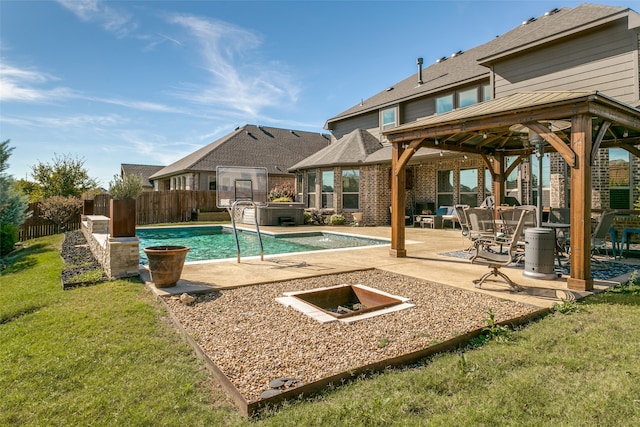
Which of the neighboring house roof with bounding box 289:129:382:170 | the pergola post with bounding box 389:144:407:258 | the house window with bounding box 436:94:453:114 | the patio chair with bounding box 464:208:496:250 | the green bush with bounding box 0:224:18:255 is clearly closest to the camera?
the patio chair with bounding box 464:208:496:250

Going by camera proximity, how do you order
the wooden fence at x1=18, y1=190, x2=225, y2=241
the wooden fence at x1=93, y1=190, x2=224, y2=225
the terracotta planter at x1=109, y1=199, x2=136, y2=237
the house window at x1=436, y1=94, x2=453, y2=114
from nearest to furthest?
the terracotta planter at x1=109, y1=199, x2=136, y2=237, the house window at x1=436, y1=94, x2=453, y2=114, the wooden fence at x1=18, y1=190, x2=225, y2=241, the wooden fence at x1=93, y1=190, x2=224, y2=225

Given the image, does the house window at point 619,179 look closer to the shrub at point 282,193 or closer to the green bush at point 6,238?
the shrub at point 282,193

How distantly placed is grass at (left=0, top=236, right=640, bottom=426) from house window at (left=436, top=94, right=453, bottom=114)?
11954 millimetres

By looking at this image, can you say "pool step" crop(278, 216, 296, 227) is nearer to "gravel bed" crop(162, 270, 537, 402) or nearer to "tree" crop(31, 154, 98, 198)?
"gravel bed" crop(162, 270, 537, 402)

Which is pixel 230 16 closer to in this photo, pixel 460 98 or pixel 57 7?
pixel 57 7

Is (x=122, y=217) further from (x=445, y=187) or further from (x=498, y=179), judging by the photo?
(x=445, y=187)

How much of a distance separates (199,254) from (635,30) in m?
12.6

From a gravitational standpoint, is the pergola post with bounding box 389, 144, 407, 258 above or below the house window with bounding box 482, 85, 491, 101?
below

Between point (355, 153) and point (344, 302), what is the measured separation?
39.6ft

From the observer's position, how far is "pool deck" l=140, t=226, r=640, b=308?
16.4 feet

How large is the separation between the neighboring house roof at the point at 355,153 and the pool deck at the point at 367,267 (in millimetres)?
7336

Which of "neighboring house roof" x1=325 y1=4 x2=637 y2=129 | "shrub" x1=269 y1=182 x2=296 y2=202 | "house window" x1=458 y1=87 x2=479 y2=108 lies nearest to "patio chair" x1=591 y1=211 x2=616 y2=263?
"neighboring house roof" x1=325 y1=4 x2=637 y2=129

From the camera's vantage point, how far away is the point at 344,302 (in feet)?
17.1

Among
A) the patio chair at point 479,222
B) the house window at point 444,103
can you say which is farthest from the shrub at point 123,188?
the house window at point 444,103
